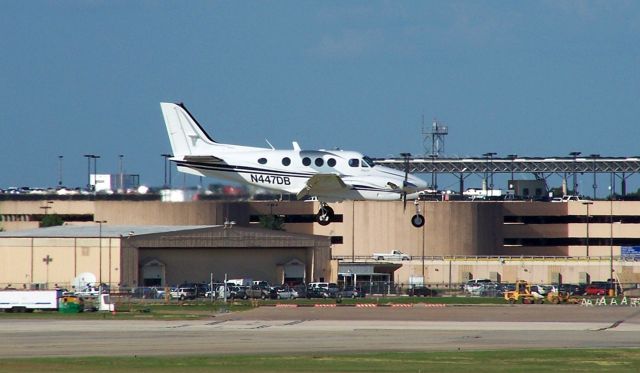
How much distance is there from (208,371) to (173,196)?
1689 inches

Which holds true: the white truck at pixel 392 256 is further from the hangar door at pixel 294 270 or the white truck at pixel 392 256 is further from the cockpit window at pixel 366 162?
the cockpit window at pixel 366 162

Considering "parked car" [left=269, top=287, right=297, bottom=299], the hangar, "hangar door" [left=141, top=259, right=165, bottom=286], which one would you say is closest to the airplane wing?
"parked car" [left=269, top=287, right=297, bottom=299]

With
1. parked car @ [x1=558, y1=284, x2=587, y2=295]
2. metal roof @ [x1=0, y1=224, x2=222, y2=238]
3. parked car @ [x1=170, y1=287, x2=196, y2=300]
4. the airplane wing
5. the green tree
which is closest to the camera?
the airplane wing

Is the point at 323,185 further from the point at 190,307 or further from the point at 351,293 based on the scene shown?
the point at 351,293

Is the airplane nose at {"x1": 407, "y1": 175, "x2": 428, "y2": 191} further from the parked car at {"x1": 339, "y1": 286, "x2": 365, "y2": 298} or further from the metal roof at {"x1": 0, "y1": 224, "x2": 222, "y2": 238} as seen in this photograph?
the metal roof at {"x1": 0, "y1": 224, "x2": 222, "y2": 238}

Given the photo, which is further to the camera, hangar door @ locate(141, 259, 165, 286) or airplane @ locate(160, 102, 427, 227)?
hangar door @ locate(141, 259, 165, 286)

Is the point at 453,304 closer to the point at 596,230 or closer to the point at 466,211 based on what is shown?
the point at 466,211

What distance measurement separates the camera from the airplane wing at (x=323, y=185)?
271ft

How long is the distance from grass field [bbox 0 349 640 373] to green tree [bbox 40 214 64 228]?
111444 millimetres

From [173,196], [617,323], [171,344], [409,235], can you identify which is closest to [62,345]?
[171,344]

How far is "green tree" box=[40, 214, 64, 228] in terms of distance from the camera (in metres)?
176

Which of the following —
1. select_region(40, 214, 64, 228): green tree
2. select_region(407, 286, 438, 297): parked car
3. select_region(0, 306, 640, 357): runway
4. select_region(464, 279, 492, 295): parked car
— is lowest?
select_region(0, 306, 640, 357): runway

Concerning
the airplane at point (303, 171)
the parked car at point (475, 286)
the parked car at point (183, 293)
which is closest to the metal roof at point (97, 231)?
the parked car at point (183, 293)

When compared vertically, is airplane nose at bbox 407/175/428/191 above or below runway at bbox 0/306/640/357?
above
